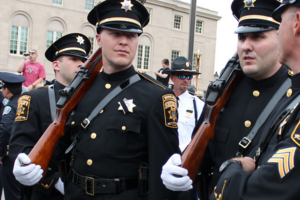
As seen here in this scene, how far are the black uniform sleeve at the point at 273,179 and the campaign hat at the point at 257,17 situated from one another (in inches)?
52.2

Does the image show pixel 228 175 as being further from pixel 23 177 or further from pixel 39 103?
pixel 39 103

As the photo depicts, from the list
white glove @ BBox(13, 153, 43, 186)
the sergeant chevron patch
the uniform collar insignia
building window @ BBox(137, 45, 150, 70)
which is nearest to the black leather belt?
white glove @ BBox(13, 153, 43, 186)

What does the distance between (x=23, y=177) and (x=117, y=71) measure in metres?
1.24

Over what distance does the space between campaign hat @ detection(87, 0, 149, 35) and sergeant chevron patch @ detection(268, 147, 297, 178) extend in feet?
5.60

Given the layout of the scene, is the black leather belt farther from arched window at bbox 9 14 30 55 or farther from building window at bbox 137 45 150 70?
building window at bbox 137 45 150 70

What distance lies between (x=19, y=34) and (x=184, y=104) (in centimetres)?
2235

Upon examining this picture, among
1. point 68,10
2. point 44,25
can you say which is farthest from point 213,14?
point 44,25

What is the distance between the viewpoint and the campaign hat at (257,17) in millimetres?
2455

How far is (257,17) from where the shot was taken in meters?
2.50

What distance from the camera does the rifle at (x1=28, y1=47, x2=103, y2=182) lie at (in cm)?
268

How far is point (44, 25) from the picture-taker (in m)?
24.9

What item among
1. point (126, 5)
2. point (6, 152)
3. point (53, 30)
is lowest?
point (6, 152)

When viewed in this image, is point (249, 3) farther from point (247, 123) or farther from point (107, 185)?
point (107, 185)

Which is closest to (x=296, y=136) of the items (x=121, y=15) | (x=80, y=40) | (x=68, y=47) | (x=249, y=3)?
(x=249, y=3)
